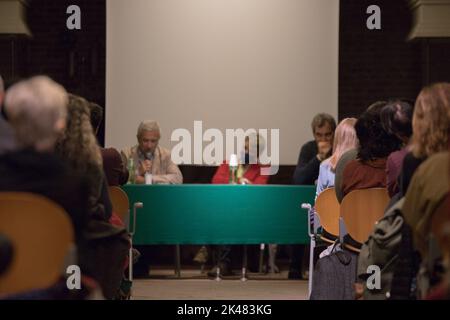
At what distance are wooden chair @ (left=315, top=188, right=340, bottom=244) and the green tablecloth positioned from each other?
1.75m

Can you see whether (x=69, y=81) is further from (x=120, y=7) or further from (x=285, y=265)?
(x=285, y=265)

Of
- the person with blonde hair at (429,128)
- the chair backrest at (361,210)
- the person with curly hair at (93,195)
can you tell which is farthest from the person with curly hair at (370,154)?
the person with curly hair at (93,195)

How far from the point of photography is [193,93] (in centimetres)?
880

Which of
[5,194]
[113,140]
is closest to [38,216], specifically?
[5,194]

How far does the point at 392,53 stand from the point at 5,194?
7.35 metres

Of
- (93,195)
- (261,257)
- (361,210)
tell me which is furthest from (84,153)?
(261,257)

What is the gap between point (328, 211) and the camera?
18.3 feet

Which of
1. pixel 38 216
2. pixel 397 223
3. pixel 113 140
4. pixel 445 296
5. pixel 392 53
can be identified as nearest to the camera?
pixel 38 216

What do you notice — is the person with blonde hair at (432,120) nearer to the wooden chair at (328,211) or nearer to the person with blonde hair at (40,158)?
the person with blonde hair at (40,158)

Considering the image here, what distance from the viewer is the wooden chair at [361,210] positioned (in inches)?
180

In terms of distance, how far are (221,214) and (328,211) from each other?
1880 millimetres

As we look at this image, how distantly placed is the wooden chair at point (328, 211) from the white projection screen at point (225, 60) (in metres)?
3.14

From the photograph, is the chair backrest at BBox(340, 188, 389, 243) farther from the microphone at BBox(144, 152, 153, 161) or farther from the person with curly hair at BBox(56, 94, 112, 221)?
the microphone at BBox(144, 152, 153, 161)

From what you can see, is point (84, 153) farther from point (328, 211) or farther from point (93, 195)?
point (328, 211)
